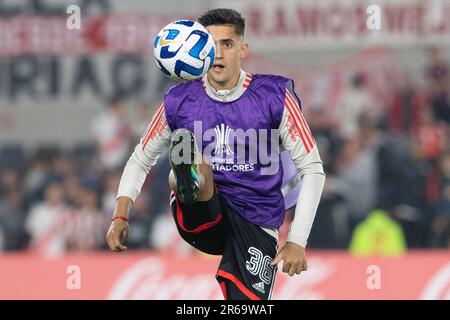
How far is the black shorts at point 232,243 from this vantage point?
6512 mm

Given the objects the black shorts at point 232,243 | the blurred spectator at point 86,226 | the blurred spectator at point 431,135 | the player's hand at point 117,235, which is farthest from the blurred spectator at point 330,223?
the player's hand at point 117,235

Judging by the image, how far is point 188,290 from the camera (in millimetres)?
10984

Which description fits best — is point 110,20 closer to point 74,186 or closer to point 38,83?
point 38,83

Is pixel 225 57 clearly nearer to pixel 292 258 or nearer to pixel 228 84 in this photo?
pixel 228 84

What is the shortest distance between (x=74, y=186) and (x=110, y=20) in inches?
102

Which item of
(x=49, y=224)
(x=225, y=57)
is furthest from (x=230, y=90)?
(x=49, y=224)

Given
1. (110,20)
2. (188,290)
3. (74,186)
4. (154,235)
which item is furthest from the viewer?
(110,20)

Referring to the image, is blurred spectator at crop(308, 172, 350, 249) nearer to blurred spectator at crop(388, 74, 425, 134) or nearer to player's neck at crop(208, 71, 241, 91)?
blurred spectator at crop(388, 74, 425, 134)

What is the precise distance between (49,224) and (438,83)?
544cm

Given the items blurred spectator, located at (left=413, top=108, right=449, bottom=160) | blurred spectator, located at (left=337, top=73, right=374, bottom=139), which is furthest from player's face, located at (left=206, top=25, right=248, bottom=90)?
blurred spectator, located at (left=337, top=73, right=374, bottom=139)

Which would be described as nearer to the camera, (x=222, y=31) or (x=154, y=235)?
(x=222, y=31)

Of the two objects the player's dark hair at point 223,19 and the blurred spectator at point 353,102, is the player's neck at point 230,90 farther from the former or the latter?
the blurred spectator at point 353,102

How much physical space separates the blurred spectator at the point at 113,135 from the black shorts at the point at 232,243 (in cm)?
781

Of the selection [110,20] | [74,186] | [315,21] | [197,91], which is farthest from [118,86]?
[197,91]
